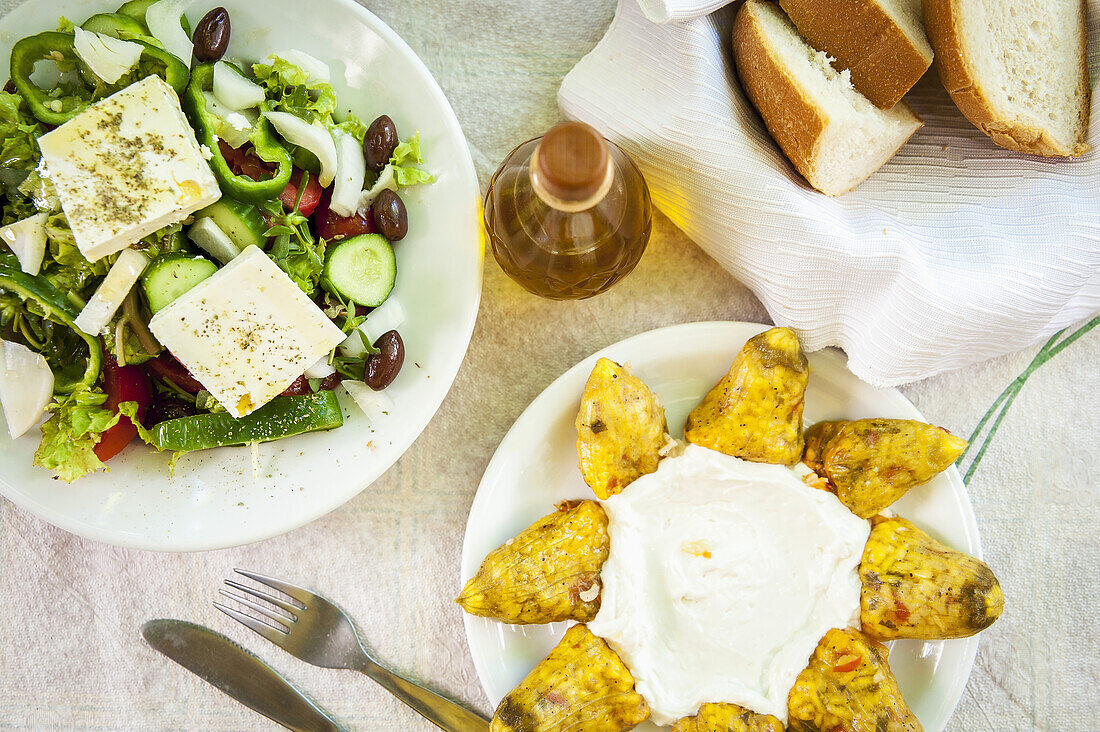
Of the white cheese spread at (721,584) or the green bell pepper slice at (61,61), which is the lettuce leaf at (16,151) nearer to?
the green bell pepper slice at (61,61)

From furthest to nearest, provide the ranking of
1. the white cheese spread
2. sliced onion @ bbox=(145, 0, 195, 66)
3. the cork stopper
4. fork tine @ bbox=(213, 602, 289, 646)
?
fork tine @ bbox=(213, 602, 289, 646)
the white cheese spread
sliced onion @ bbox=(145, 0, 195, 66)
the cork stopper

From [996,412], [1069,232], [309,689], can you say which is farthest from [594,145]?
[309,689]

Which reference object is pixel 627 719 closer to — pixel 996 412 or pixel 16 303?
pixel 996 412

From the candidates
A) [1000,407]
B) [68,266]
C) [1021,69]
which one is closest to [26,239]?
[68,266]

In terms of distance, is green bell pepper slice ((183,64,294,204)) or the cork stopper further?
green bell pepper slice ((183,64,294,204))

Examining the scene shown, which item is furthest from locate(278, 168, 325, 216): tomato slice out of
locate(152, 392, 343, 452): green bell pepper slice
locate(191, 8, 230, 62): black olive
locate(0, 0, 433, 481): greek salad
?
locate(152, 392, 343, 452): green bell pepper slice

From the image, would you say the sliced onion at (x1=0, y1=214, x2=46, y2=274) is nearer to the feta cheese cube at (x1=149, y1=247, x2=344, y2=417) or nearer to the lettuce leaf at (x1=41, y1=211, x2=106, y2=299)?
the lettuce leaf at (x1=41, y1=211, x2=106, y2=299)
